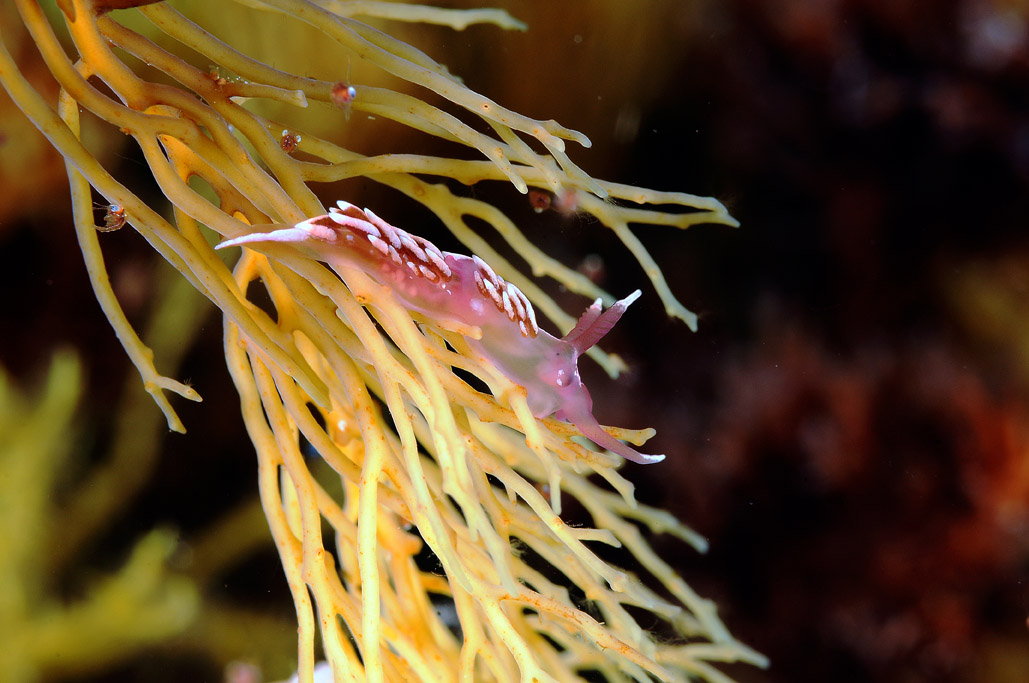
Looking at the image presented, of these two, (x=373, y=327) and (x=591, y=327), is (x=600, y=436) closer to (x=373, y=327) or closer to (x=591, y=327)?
(x=591, y=327)

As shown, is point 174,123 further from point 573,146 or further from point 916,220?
point 916,220

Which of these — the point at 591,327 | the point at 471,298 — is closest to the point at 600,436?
the point at 591,327

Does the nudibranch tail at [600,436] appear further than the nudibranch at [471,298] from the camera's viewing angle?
Yes

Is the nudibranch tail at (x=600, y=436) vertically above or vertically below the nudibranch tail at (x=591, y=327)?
below

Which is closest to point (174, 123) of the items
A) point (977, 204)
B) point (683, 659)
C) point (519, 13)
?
point (519, 13)

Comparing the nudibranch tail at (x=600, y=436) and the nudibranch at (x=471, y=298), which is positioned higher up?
the nudibranch at (x=471, y=298)

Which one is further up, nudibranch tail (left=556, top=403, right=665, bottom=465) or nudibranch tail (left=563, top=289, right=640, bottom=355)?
nudibranch tail (left=563, top=289, right=640, bottom=355)
